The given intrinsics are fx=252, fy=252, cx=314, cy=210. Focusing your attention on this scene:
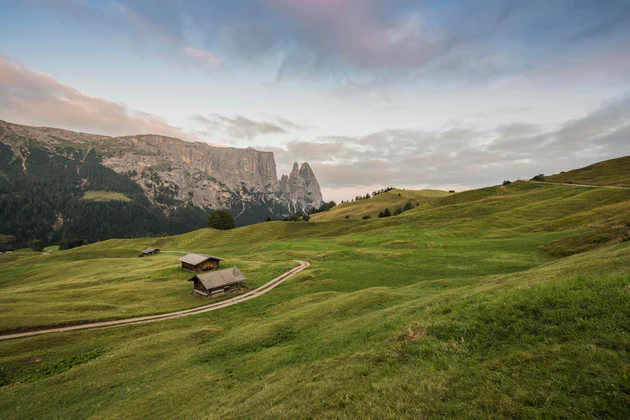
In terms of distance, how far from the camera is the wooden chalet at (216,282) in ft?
163

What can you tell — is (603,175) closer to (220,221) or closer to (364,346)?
(364,346)

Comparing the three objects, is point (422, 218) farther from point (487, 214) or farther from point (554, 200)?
point (554, 200)

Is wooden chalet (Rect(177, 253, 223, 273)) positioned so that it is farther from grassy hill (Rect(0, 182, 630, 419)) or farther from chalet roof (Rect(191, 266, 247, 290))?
chalet roof (Rect(191, 266, 247, 290))

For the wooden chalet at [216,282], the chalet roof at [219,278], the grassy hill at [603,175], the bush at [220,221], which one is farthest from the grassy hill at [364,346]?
the grassy hill at [603,175]

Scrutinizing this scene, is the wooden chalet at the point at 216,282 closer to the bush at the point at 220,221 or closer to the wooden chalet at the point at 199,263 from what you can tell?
the wooden chalet at the point at 199,263

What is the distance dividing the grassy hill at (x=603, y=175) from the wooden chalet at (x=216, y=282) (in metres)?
161

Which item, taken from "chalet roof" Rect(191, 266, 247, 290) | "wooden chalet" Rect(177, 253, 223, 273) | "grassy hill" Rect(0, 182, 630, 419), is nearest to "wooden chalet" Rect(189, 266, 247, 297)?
"chalet roof" Rect(191, 266, 247, 290)

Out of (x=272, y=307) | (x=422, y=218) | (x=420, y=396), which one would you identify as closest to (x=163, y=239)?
(x=272, y=307)

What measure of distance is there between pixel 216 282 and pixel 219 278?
1.17m

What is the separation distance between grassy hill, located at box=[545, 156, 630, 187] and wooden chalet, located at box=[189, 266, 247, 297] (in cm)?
16074

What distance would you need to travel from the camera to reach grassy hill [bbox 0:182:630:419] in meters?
8.05

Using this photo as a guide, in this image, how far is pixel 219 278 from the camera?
51531 mm

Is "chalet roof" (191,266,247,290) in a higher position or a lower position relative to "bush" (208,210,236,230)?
lower

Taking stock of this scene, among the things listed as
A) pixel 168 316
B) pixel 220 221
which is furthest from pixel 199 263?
pixel 220 221
